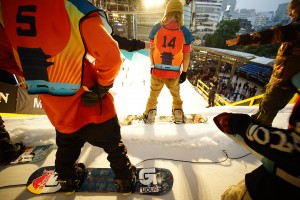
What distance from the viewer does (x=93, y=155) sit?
2.54 metres

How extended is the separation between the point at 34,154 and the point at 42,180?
585 mm

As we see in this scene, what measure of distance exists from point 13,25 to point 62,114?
28.4 inches

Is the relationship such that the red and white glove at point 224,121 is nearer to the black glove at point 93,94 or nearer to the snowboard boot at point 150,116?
the black glove at point 93,94

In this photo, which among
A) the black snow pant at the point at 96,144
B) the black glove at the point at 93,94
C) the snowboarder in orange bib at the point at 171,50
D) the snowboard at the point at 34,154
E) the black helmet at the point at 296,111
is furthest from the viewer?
the snowboarder in orange bib at the point at 171,50

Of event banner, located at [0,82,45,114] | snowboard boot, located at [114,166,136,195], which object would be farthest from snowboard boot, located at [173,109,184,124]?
event banner, located at [0,82,45,114]

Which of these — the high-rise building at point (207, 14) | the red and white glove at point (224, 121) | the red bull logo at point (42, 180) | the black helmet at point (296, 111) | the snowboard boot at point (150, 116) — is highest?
the high-rise building at point (207, 14)

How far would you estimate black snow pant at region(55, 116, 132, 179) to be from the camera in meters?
1.54

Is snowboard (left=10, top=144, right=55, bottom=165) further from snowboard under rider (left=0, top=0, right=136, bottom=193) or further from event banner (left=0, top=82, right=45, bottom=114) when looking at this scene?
event banner (left=0, top=82, right=45, bottom=114)

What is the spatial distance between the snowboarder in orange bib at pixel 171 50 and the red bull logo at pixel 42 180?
218 cm

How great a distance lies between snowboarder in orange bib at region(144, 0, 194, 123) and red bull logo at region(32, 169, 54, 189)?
218 cm

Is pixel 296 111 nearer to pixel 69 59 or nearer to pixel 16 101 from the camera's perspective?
pixel 69 59

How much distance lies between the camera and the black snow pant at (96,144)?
1538mm

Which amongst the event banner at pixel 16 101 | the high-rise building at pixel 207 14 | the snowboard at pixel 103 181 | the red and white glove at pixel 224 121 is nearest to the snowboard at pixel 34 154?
the snowboard at pixel 103 181

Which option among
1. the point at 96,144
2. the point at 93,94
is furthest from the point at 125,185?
the point at 93,94
